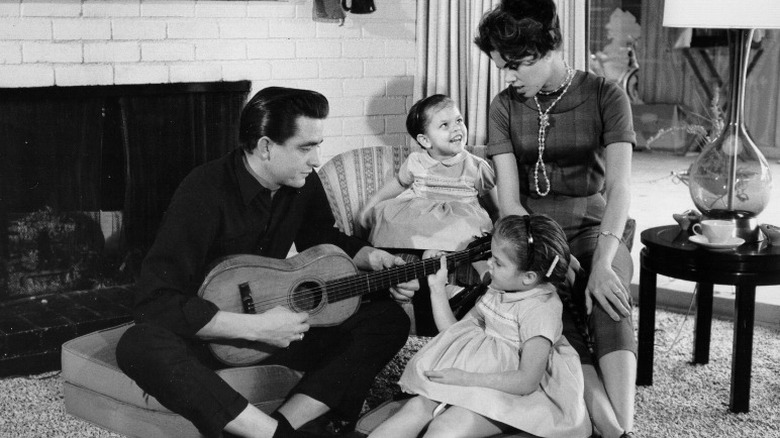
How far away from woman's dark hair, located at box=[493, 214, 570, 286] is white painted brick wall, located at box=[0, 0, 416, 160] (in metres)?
1.73

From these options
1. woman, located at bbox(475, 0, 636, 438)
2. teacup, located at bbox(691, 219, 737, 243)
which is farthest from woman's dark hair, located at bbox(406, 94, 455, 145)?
teacup, located at bbox(691, 219, 737, 243)

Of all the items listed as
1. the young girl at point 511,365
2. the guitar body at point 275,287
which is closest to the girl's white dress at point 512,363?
the young girl at point 511,365

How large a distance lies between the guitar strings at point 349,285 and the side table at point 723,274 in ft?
2.16

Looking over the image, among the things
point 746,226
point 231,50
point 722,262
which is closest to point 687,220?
point 746,226

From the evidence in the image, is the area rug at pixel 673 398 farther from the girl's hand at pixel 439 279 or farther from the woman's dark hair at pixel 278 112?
the woman's dark hair at pixel 278 112

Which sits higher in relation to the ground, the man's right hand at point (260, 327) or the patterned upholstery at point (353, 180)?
the patterned upholstery at point (353, 180)

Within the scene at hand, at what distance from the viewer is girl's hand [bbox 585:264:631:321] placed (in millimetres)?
2252

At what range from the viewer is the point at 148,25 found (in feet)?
10.7

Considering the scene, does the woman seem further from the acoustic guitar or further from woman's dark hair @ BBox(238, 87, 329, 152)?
woman's dark hair @ BBox(238, 87, 329, 152)

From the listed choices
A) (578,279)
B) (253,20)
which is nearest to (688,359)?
(578,279)

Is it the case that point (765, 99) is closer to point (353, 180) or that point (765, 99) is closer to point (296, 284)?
point (353, 180)

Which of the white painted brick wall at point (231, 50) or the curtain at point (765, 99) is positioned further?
the curtain at point (765, 99)

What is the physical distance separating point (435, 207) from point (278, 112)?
74 cm

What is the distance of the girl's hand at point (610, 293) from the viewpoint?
225 centimetres
